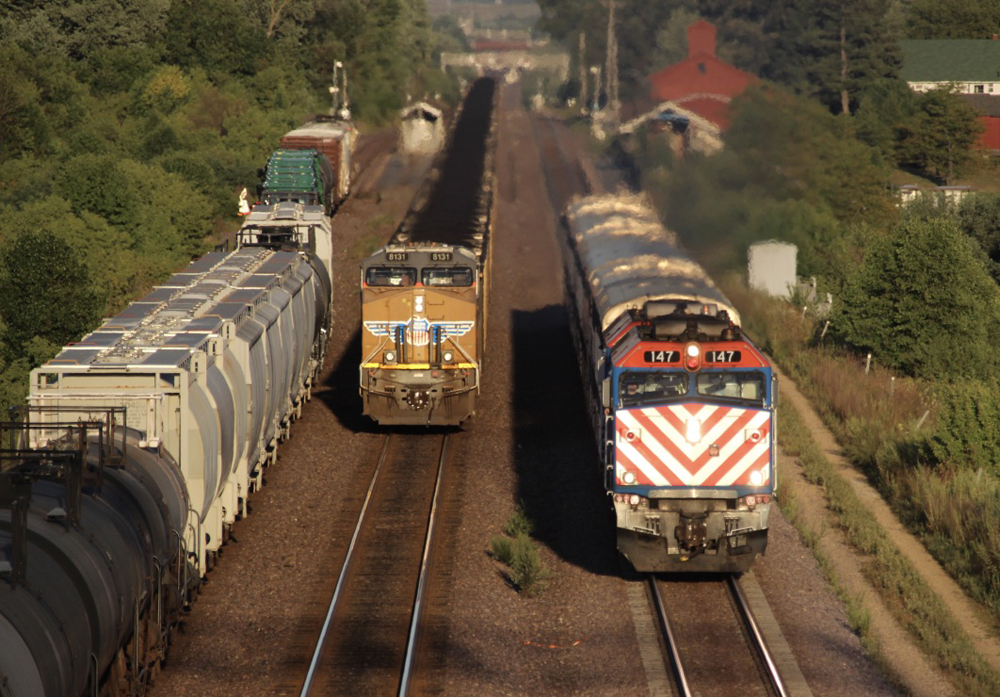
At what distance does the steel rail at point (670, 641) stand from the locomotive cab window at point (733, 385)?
3057mm

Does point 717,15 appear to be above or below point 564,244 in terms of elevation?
above

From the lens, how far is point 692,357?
1767cm

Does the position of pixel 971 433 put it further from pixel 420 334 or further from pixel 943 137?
pixel 943 137

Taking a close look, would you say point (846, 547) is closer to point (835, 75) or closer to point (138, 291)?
point (138, 291)

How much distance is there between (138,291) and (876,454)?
84.5 ft

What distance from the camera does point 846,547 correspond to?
20.8 m

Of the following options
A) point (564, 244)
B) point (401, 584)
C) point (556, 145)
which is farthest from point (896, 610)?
Answer: point (556, 145)

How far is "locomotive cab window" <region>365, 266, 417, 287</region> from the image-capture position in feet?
87.9

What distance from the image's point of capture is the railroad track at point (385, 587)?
15.4 metres

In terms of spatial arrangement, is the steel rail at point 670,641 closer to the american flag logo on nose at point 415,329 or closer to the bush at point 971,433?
the bush at point 971,433

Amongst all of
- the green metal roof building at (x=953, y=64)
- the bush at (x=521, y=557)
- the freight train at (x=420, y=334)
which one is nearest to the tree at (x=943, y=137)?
the green metal roof building at (x=953, y=64)

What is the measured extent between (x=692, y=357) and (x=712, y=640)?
13.1 feet

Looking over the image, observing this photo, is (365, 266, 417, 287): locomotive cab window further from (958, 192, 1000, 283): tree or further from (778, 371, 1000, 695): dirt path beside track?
(958, 192, 1000, 283): tree

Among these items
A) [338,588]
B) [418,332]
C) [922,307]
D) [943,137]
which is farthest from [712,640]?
[943,137]
